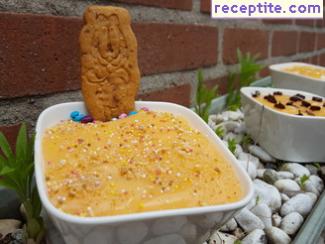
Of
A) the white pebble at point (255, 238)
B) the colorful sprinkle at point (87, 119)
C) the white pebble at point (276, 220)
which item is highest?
the colorful sprinkle at point (87, 119)

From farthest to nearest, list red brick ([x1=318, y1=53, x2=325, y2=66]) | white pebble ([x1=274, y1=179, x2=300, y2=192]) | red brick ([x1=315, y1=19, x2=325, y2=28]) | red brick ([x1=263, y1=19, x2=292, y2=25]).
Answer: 1. red brick ([x1=318, y1=53, x2=325, y2=66])
2. red brick ([x1=315, y1=19, x2=325, y2=28])
3. red brick ([x1=263, y1=19, x2=292, y2=25])
4. white pebble ([x1=274, y1=179, x2=300, y2=192])

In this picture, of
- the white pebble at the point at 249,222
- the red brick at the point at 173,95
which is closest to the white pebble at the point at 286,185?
the white pebble at the point at 249,222

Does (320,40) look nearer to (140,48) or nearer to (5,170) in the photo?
(140,48)

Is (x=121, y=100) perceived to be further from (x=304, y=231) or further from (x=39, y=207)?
(x=304, y=231)

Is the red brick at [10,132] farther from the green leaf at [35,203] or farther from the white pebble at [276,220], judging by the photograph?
the white pebble at [276,220]

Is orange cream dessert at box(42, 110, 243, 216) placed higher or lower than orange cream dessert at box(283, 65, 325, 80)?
higher

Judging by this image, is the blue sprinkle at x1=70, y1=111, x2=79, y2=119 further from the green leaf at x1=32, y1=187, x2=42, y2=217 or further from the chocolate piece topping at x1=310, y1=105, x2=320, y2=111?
the chocolate piece topping at x1=310, y1=105, x2=320, y2=111

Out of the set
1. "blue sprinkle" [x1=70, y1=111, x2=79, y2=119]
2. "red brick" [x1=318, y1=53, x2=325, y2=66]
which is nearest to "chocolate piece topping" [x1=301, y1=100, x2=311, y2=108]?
"blue sprinkle" [x1=70, y1=111, x2=79, y2=119]
